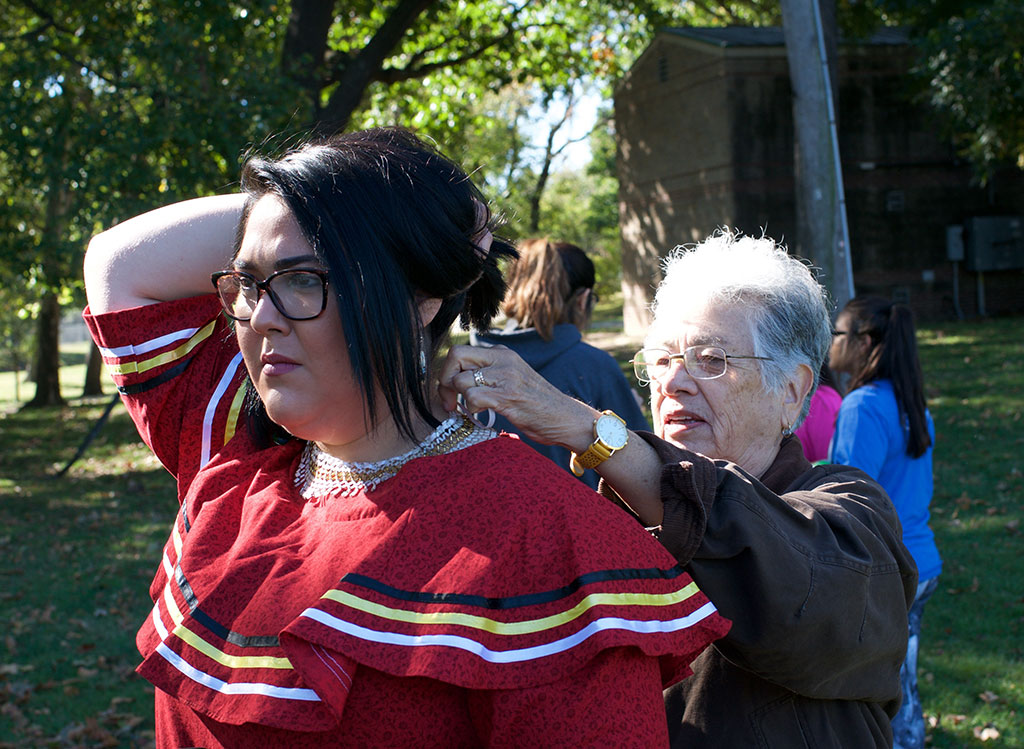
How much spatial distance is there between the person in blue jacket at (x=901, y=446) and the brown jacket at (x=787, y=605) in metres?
2.19

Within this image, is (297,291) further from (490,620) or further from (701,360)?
(701,360)

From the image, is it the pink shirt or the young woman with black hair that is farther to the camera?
the pink shirt

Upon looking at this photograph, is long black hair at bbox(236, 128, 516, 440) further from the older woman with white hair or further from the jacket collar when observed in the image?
the jacket collar

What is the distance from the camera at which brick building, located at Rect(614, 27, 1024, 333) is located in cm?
2073

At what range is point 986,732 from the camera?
15.8 ft

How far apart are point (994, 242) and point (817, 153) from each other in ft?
45.1

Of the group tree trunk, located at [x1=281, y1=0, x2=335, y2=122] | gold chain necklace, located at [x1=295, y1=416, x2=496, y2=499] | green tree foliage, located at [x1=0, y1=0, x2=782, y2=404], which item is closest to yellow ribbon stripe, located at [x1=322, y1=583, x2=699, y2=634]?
gold chain necklace, located at [x1=295, y1=416, x2=496, y2=499]

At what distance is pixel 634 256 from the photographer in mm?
24516

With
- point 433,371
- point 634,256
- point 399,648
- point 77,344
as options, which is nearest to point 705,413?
point 433,371

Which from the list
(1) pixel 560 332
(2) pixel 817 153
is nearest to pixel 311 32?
(2) pixel 817 153

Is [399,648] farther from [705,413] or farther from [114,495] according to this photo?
[114,495]

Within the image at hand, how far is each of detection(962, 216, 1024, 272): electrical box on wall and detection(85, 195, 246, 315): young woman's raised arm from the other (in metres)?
22.2

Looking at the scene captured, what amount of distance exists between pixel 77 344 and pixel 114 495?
198 ft

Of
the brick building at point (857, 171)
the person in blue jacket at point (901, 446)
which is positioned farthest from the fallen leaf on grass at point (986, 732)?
the brick building at point (857, 171)
